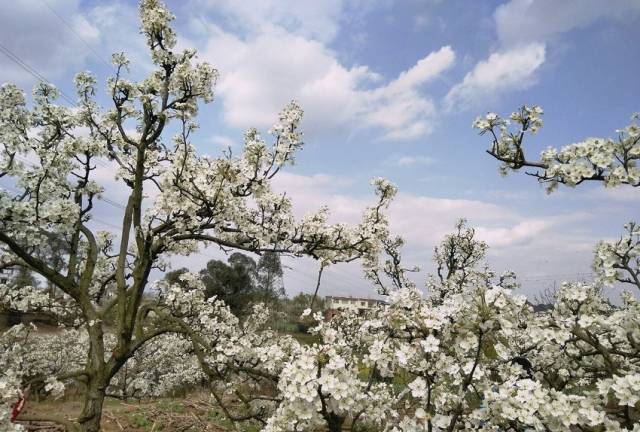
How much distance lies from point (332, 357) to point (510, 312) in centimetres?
140

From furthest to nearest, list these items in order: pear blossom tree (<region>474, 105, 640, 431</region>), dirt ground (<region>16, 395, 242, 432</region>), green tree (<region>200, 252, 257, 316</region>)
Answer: green tree (<region>200, 252, 257, 316</region>) → dirt ground (<region>16, 395, 242, 432</region>) → pear blossom tree (<region>474, 105, 640, 431</region>)

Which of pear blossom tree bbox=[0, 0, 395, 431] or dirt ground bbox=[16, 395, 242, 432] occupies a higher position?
pear blossom tree bbox=[0, 0, 395, 431]

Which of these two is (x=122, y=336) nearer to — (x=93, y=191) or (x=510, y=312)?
(x=93, y=191)

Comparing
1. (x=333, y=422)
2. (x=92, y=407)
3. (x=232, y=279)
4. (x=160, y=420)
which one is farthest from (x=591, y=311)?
(x=232, y=279)

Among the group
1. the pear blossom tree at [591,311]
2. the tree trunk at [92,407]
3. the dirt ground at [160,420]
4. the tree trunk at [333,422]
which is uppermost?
the pear blossom tree at [591,311]

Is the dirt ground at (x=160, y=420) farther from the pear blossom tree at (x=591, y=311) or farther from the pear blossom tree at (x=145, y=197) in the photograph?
the pear blossom tree at (x=591, y=311)

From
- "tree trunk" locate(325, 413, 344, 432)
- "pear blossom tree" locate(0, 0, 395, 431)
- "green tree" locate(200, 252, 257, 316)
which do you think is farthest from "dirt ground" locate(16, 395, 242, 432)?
"green tree" locate(200, 252, 257, 316)

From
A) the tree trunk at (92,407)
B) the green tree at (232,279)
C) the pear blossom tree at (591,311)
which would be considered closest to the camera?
the pear blossom tree at (591,311)

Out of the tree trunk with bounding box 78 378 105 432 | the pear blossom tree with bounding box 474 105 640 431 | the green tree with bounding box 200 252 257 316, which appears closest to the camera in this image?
the pear blossom tree with bounding box 474 105 640 431

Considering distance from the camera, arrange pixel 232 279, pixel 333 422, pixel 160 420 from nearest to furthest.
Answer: pixel 333 422, pixel 160 420, pixel 232 279

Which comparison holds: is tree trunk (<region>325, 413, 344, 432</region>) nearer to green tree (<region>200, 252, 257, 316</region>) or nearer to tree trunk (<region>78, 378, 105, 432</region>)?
tree trunk (<region>78, 378, 105, 432</region>)

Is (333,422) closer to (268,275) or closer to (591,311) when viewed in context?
(591,311)

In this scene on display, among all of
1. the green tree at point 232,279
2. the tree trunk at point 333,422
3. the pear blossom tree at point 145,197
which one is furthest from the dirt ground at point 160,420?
the green tree at point 232,279

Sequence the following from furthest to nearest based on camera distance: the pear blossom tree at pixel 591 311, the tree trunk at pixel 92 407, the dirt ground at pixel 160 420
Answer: the dirt ground at pixel 160 420 < the tree trunk at pixel 92 407 < the pear blossom tree at pixel 591 311
